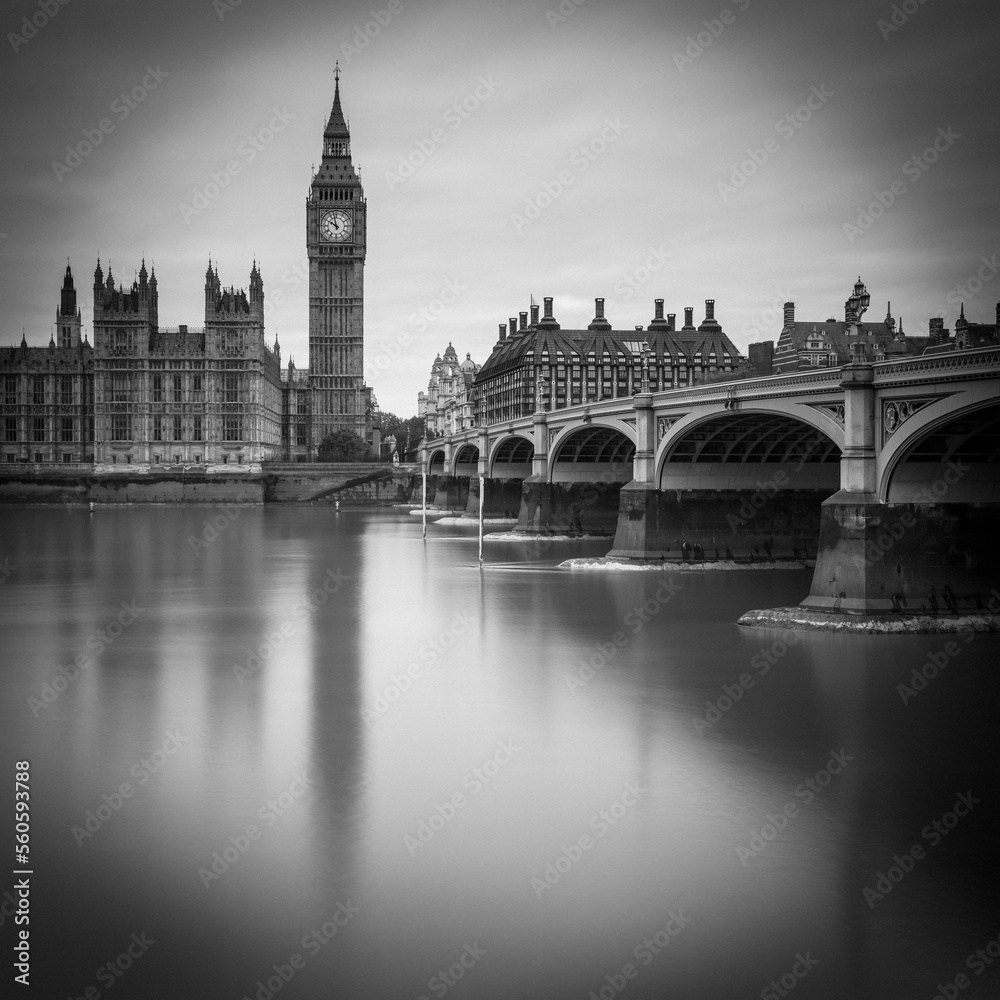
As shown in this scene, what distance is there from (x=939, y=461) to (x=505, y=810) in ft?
53.0

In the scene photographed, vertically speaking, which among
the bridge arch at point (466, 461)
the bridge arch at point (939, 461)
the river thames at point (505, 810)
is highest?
the bridge arch at point (466, 461)

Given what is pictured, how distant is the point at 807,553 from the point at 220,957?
35.1 meters

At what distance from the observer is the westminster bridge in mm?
24500

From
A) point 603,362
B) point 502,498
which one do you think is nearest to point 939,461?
point 502,498

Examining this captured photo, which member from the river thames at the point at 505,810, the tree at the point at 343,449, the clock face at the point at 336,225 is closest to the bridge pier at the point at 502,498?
the river thames at the point at 505,810

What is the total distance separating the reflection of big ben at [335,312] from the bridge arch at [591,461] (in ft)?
269

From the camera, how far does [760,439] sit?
4012 cm

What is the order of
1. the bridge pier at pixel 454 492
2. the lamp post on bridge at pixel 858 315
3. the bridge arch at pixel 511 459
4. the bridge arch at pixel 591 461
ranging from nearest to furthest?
the lamp post on bridge at pixel 858 315 → the bridge arch at pixel 591 461 → the bridge arch at pixel 511 459 → the bridge pier at pixel 454 492

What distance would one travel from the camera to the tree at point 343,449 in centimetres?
12769

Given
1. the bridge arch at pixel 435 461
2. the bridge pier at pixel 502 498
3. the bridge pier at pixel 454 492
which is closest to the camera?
the bridge pier at pixel 502 498

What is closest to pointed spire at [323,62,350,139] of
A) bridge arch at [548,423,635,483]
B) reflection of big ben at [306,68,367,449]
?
reflection of big ben at [306,68,367,449]

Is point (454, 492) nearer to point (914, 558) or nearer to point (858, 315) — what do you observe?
point (858, 315)

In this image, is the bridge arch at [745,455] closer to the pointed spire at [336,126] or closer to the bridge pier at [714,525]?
the bridge pier at [714,525]

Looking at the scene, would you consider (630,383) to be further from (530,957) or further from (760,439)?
(530,957)
